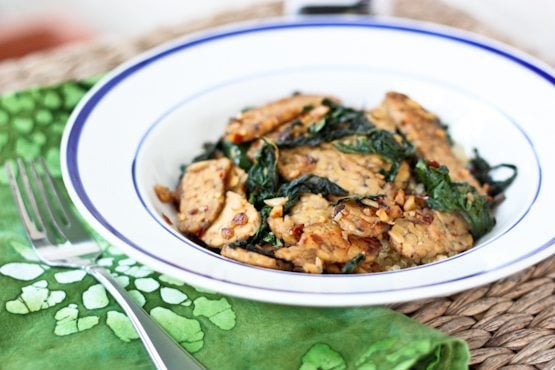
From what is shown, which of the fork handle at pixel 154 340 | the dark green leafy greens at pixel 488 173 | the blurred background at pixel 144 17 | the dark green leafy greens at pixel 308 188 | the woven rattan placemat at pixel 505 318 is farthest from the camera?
the blurred background at pixel 144 17

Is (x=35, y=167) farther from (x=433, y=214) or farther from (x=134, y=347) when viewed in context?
(x=433, y=214)

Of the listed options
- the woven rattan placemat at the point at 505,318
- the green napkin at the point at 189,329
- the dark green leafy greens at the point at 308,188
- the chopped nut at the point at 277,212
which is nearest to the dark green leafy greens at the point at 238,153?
the dark green leafy greens at the point at 308,188

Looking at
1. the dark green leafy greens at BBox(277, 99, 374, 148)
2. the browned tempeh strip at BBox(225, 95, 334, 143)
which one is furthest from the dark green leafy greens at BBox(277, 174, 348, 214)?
the browned tempeh strip at BBox(225, 95, 334, 143)

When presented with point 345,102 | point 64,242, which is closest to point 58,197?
point 64,242

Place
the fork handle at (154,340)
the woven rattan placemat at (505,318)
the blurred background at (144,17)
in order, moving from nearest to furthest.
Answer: the fork handle at (154,340)
the woven rattan placemat at (505,318)
the blurred background at (144,17)

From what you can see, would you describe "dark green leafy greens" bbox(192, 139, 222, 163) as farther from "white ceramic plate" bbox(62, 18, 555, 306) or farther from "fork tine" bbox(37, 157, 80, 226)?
"fork tine" bbox(37, 157, 80, 226)

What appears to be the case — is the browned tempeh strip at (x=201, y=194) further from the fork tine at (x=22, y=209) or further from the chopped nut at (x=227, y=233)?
the fork tine at (x=22, y=209)

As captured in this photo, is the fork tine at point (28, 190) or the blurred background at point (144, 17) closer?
the fork tine at point (28, 190)

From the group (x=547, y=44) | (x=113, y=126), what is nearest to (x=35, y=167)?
(x=113, y=126)

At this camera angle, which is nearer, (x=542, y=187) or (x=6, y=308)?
(x=6, y=308)
